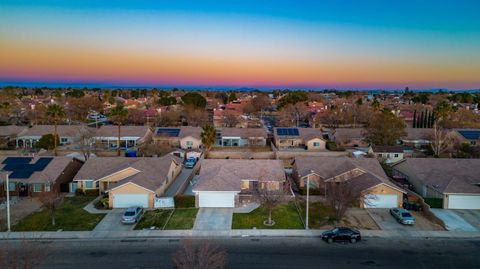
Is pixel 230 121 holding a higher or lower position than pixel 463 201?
higher

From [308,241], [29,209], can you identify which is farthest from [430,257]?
[29,209]

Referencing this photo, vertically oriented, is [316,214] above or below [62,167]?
below

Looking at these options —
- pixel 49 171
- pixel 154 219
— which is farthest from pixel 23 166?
pixel 154 219

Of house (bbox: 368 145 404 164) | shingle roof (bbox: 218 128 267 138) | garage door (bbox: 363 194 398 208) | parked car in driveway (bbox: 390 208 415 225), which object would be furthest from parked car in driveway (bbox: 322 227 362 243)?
shingle roof (bbox: 218 128 267 138)

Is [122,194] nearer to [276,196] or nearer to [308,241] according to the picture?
[276,196]

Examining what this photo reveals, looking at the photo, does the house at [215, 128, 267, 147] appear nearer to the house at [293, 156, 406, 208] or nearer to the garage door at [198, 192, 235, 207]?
the house at [293, 156, 406, 208]

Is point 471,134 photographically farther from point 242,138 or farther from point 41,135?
point 41,135

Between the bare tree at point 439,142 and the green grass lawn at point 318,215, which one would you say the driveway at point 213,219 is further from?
the bare tree at point 439,142
